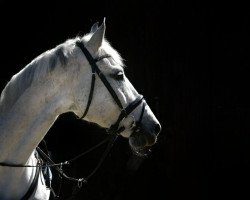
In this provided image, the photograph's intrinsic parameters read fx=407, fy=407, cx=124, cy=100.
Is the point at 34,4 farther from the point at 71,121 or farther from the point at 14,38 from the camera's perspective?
the point at 71,121

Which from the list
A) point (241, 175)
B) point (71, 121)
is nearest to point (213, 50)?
point (241, 175)

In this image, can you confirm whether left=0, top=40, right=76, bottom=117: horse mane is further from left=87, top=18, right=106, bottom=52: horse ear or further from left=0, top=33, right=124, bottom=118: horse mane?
left=87, top=18, right=106, bottom=52: horse ear

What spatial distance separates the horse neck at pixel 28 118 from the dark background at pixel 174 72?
3.73 meters

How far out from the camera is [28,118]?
2.83 meters

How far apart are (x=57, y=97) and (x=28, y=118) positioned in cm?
25

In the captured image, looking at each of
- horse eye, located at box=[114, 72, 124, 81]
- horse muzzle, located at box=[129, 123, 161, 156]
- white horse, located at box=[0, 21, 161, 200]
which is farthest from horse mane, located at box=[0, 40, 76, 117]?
horse muzzle, located at box=[129, 123, 161, 156]

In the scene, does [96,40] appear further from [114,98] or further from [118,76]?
[114,98]

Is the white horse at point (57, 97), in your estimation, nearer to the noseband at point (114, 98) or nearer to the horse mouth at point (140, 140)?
the noseband at point (114, 98)

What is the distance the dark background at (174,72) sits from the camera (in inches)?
258

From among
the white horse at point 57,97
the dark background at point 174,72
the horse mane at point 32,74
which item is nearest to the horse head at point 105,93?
the white horse at point 57,97

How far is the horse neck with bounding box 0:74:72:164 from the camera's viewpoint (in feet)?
9.22

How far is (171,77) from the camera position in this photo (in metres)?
6.61

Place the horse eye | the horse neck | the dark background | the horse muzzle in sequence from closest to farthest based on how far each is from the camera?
the horse neck, the horse eye, the horse muzzle, the dark background

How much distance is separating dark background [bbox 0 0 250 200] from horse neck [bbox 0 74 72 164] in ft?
12.3
